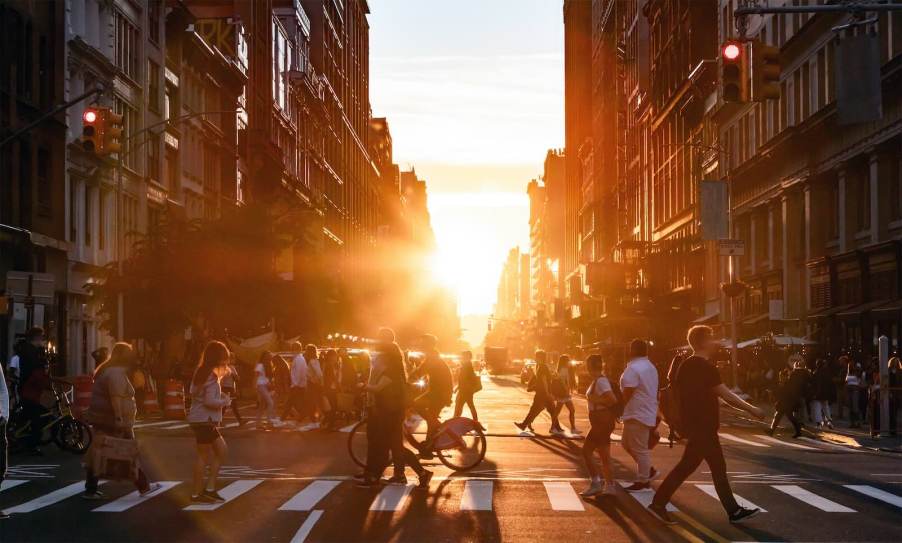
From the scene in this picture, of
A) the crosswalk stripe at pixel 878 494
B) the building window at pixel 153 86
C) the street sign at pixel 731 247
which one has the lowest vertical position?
the crosswalk stripe at pixel 878 494

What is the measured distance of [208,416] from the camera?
15898mm

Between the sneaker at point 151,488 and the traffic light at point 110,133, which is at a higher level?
the traffic light at point 110,133

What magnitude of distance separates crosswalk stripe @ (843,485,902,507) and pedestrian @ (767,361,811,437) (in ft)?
40.2

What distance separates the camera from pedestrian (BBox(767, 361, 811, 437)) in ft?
101

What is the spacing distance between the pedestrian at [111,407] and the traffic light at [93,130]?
8.72 meters

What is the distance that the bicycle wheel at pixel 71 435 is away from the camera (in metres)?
23.3

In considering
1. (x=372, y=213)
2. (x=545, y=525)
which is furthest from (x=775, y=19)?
(x=372, y=213)

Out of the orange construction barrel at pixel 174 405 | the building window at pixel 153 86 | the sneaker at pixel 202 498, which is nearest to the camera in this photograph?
the sneaker at pixel 202 498

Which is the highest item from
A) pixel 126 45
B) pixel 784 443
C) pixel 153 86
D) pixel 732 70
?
pixel 126 45

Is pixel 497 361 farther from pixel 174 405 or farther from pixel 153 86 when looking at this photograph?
pixel 174 405

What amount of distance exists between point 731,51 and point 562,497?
22.0ft

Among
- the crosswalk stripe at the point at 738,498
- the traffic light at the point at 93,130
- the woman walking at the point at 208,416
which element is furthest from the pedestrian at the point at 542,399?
the woman walking at the point at 208,416

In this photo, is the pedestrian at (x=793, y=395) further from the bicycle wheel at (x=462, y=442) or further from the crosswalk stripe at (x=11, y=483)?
the crosswalk stripe at (x=11, y=483)

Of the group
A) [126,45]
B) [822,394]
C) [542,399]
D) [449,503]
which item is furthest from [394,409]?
[126,45]
